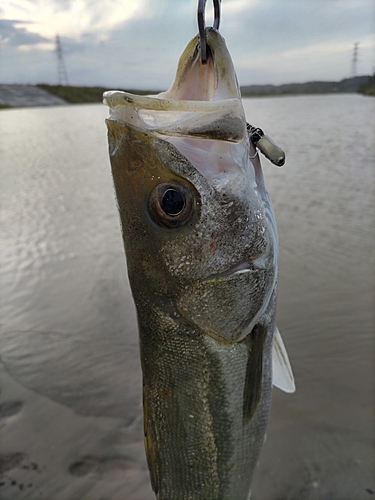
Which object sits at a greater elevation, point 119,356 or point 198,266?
point 198,266

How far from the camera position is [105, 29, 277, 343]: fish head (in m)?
1.44

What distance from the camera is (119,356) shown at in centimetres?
467

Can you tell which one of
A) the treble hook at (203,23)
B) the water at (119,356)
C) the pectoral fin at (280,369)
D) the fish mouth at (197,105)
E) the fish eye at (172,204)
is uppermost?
the treble hook at (203,23)

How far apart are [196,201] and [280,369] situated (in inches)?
39.3

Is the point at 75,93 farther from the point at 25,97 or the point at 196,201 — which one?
the point at 196,201

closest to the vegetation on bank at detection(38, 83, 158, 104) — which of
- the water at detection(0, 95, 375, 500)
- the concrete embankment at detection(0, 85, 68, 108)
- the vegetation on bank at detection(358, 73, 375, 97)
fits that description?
the concrete embankment at detection(0, 85, 68, 108)

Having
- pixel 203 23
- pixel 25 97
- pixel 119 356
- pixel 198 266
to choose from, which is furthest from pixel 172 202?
pixel 25 97

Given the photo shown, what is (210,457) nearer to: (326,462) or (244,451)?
(244,451)

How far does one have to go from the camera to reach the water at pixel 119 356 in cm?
316

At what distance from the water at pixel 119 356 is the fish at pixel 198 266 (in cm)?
155

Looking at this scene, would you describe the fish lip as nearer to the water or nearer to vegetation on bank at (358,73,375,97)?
the water

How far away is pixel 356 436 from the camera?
3371 mm

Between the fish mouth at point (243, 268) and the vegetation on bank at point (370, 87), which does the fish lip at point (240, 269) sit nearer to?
the fish mouth at point (243, 268)

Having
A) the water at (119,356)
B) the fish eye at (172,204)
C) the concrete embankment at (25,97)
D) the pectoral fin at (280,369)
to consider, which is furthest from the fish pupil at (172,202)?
the concrete embankment at (25,97)
